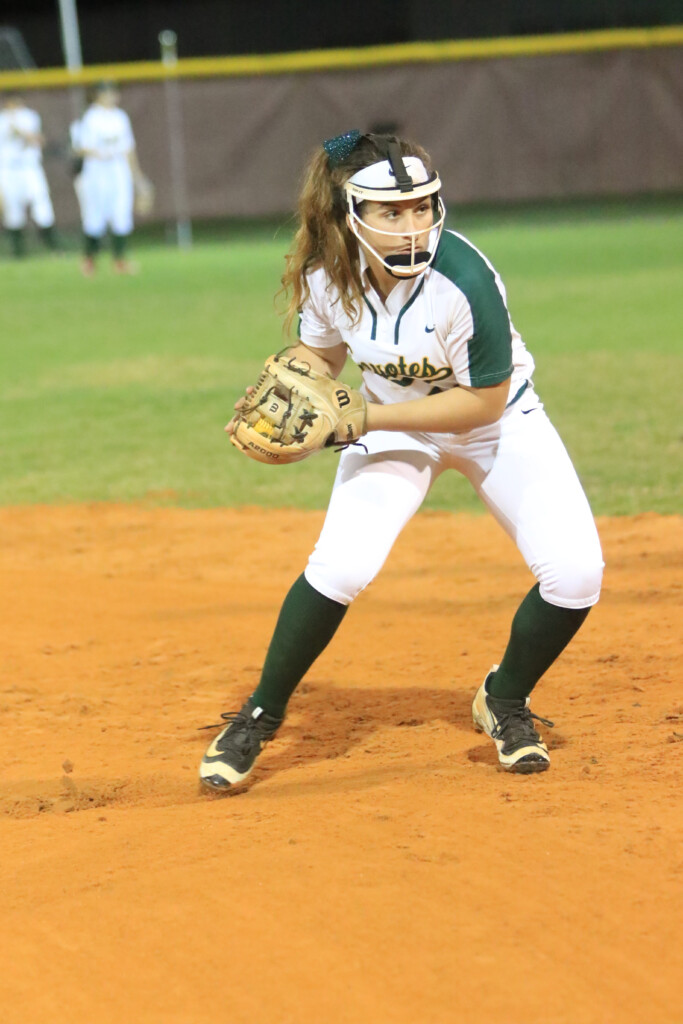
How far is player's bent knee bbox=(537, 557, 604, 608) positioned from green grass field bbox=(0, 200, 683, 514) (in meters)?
2.61

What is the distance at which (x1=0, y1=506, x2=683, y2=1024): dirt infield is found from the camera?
7.56 ft

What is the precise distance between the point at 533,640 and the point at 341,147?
56.0 inches

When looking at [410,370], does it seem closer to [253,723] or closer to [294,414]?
[294,414]

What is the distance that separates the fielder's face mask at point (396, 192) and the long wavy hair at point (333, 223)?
52mm

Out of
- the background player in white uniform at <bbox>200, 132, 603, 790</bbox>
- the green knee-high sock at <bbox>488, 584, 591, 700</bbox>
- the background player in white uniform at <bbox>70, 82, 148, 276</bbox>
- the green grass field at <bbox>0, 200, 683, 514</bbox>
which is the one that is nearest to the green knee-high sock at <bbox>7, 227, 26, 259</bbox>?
the green grass field at <bbox>0, 200, 683, 514</bbox>

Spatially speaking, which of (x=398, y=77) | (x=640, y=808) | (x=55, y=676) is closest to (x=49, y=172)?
(x=398, y=77)

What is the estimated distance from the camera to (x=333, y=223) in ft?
10.2

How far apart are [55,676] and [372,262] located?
1972 millimetres

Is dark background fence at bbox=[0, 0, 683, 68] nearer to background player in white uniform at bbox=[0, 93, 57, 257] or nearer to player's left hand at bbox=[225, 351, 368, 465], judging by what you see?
background player in white uniform at bbox=[0, 93, 57, 257]

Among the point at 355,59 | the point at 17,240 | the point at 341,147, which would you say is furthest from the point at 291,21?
the point at 341,147

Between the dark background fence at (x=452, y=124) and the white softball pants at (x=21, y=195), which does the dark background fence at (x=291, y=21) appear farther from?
the white softball pants at (x=21, y=195)

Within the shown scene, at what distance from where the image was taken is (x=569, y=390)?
8.24 meters

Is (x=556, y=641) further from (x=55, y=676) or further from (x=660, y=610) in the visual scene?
(x=55, y=676)

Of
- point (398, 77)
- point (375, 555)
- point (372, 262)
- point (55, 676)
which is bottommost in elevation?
point (55, 676)
